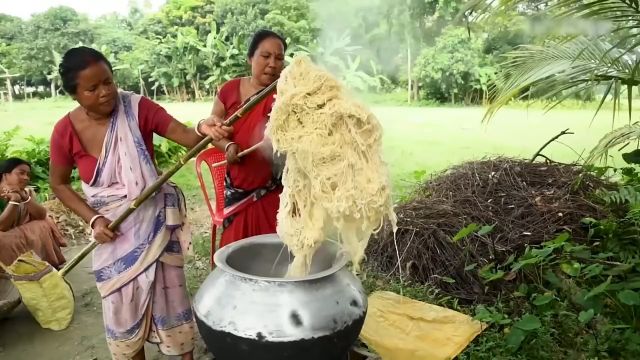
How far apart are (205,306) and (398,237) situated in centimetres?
238

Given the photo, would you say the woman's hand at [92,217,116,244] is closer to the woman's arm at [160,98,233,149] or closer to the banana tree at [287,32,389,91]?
the woman's arm at [160,98,233,149]

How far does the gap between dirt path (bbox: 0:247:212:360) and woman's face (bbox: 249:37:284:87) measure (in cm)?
181

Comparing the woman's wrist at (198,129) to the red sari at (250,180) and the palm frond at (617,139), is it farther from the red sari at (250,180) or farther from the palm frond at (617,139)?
the palm frond at (617,139)

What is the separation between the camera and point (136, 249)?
8.41ft

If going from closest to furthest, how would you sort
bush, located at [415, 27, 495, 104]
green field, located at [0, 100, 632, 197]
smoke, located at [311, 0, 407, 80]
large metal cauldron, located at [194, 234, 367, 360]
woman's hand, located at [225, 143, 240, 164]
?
large metal cauldron, located at [194, 234, 367, 360]
woman's hand, located at [225, 143, 240, 164]
smoke, located at [311, 0, 407, 80]
green field, located at [0, 100, 632, 197]
bush, located at [415, 27, 495, 104]

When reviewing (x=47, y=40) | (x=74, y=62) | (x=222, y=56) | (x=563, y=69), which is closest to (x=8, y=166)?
(x=74, y=62)

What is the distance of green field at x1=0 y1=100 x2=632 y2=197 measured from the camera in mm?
8750

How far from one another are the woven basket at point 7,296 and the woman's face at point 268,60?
2430 mm

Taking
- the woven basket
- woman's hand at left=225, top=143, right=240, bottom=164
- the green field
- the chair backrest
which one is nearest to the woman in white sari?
woman's hand at left=225, top=143, right=240, bottom=164

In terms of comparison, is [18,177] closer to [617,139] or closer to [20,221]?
[20,221]

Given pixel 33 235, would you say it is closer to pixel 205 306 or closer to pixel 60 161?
pixel 60 161

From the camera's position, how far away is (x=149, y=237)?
2.59m

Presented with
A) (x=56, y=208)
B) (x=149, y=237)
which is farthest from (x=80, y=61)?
(x=56, y=208)

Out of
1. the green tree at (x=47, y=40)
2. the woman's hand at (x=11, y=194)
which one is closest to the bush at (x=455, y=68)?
the woman's hand at (x=11, y=194)
